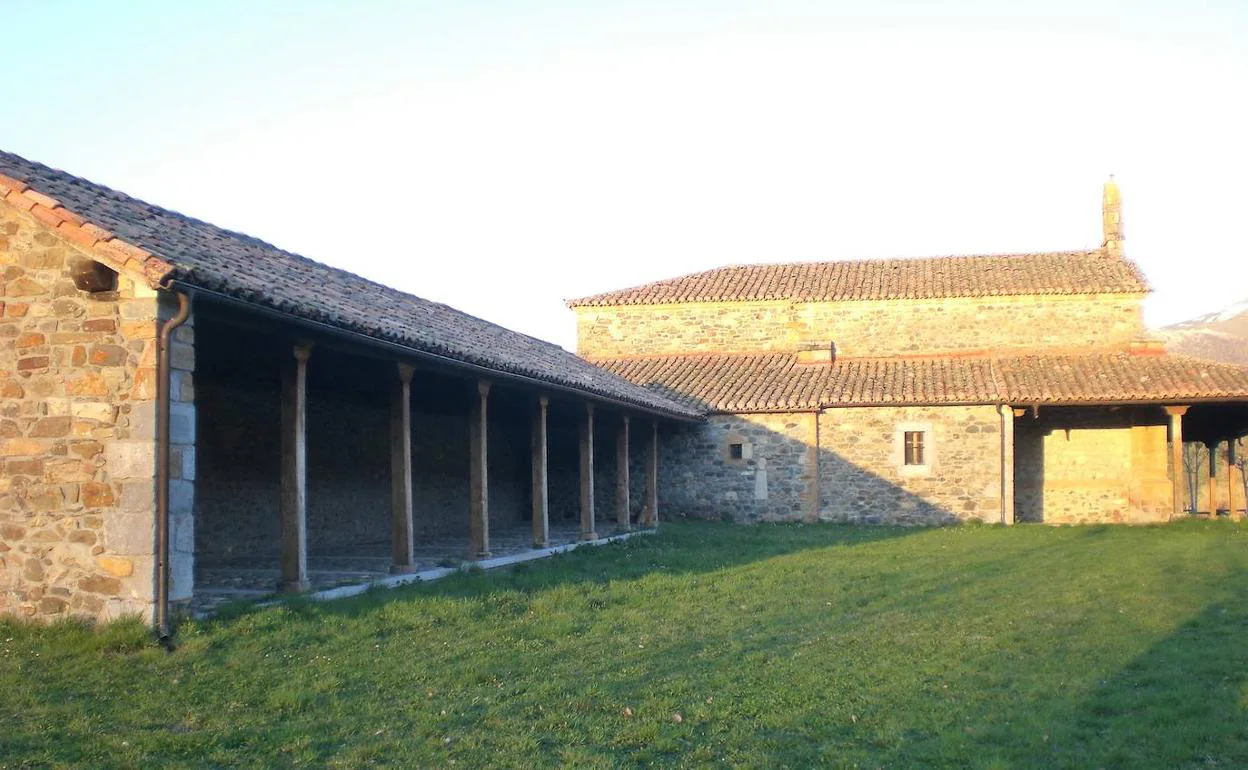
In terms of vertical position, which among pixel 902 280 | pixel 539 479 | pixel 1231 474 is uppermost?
pixel 902 280

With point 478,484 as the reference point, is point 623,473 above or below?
below

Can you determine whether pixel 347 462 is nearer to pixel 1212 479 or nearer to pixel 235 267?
Result: pixel 235 267

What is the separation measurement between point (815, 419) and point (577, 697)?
16.7 meters

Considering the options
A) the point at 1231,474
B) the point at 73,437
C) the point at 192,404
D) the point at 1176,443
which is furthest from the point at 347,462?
the point at 1231,474

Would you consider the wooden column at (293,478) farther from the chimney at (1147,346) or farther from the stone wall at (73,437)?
the chimney at (1147,346)

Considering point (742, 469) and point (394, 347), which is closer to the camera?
point (394, 347)

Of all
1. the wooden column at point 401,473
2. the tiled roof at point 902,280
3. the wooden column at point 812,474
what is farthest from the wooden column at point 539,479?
the tiled roof at point 902,280

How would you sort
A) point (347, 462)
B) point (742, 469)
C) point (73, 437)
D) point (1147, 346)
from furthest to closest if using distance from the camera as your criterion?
point (1147, 346), point (742, 469), point (347, 462), point (73, 437)

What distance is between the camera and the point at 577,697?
6551 mm

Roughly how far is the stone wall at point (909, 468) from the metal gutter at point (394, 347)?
6.68 meters

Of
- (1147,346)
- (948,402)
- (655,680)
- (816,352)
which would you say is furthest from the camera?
(816,352)

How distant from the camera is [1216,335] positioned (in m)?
92.2

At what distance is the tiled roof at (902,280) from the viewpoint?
2517 centimetres

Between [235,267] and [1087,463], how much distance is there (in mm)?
19004
